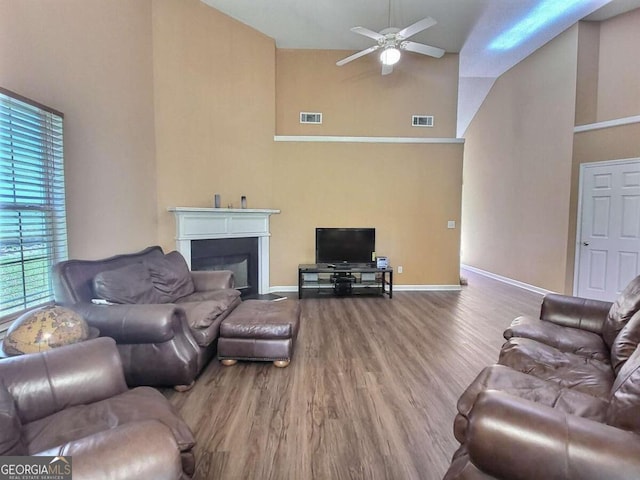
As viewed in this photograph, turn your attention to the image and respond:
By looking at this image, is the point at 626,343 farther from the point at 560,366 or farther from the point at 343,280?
the point at 343,280

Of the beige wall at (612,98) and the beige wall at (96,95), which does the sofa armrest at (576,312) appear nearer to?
the beige wall at (612,98)

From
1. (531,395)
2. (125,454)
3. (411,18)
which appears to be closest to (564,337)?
(531,395)

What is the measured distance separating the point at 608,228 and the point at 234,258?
18.3 feet

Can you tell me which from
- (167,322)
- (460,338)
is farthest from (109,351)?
(460,338)

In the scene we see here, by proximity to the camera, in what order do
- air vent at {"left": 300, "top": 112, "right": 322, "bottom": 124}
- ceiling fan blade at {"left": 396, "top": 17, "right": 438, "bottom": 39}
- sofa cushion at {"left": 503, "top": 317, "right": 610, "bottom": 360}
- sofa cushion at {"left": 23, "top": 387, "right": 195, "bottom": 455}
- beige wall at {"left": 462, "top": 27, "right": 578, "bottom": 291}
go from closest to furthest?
sofa cushion at {"left": 23, "top": 387, "right": 195, "bottom": 455} < sofa cushion at {"left": 503, "top": 317, "right": 610, "bottom": 360} < ceiling fan blade at {"left": 396, "top": 17, "right": 438, "bottom": 39} < beige wall at {"left": 462, "top": 27, "right": 578, "bottom": 291} < air vent at {"left": 300, "top": 112, "right": 322, "bottom": 124}

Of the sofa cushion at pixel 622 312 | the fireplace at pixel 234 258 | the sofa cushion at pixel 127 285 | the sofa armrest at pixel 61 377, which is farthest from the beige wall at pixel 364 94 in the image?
the sofa armrest at pixel 61 377

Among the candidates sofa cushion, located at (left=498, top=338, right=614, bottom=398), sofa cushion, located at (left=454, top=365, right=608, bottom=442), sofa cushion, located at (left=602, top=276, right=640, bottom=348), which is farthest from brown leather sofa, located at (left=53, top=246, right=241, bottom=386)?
sofa cushion, located at (left=602, top=276, right=640, bottom=348)

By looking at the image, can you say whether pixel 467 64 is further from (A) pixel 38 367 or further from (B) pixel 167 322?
(A) pixel 38 367

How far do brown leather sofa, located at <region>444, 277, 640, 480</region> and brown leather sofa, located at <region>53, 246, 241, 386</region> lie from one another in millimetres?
1976

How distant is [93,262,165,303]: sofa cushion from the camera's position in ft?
8.78

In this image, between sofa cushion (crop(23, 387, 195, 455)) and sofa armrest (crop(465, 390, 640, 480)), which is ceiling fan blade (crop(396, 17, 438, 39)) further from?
sofa cushion (crop(23, 387, 195, 455))

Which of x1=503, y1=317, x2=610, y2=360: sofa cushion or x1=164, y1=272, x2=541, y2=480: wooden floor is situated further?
x1=503, y1=317, x2=610, y2=360: sofa cushion

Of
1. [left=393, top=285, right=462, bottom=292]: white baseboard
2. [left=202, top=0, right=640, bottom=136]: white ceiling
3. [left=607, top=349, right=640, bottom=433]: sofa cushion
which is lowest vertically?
[left=393, top=285, right=462, bottom=292]: white baseboard

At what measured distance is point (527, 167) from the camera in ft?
20.1
